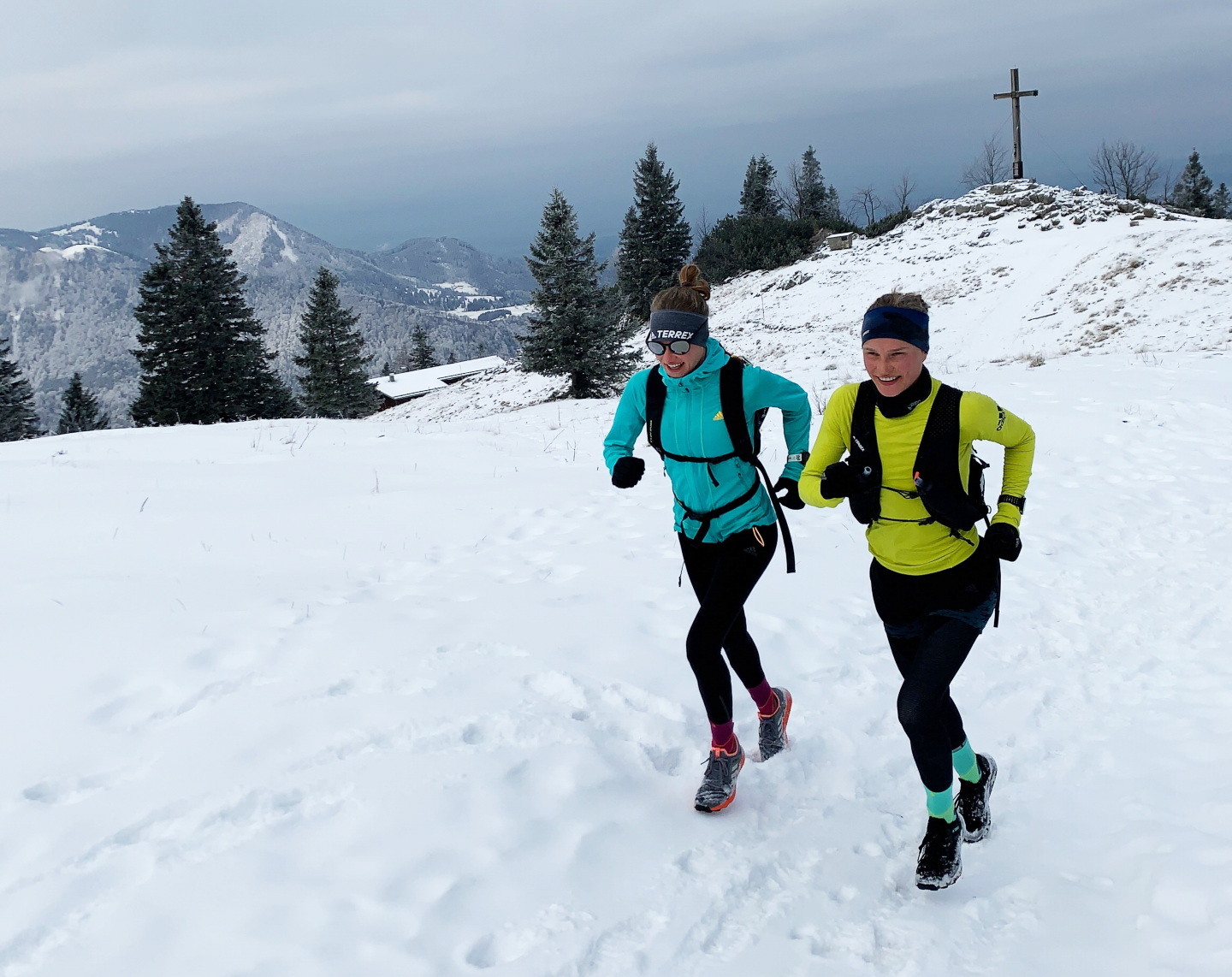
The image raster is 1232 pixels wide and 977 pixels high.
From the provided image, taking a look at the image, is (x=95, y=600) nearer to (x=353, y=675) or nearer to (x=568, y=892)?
(x=353, y=675)

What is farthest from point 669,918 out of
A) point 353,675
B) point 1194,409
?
point 1194,409

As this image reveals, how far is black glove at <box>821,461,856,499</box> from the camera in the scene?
3.30 meters

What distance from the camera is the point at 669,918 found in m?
3.09

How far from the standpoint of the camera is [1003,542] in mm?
3176

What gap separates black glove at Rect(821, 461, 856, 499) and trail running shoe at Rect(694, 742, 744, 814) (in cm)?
150

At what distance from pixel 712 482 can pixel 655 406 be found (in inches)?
19.4

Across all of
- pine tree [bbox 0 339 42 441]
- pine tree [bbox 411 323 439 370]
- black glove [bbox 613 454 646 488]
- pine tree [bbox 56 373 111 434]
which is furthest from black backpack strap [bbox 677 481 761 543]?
pine tree [bbox 411 323 439 370]

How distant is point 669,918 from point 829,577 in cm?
400

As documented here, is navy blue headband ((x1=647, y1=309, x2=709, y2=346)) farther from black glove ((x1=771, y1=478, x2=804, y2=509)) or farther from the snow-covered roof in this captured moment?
the snow-covered roof

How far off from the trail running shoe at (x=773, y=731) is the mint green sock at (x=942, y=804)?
107 cm

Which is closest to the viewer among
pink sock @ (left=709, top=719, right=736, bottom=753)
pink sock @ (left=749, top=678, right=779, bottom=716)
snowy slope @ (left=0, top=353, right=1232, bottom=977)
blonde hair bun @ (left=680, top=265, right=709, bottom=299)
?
snowy slope @ (left=0, top=353, right=1232, bottom=977)

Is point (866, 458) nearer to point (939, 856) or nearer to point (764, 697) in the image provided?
point (764, 697)

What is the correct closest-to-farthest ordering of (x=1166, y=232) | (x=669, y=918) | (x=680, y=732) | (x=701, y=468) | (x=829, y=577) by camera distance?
(x=669, y=918), (x=701, y=468), (x=680, y=732), (x=829, y=577), (x=1166, y=232)

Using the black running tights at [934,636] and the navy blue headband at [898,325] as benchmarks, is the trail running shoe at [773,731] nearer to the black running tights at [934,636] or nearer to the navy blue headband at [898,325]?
the black running tights at [934,636]
